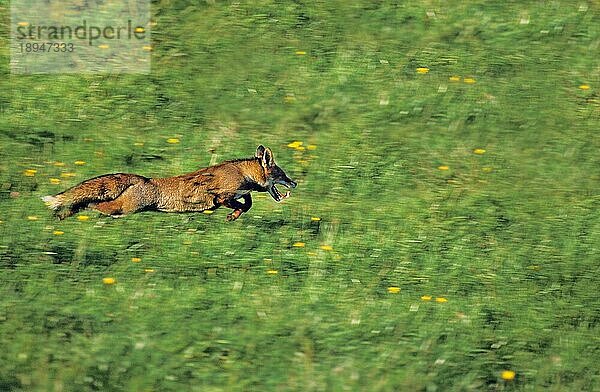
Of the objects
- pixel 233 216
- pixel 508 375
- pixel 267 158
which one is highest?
pixel 267 158

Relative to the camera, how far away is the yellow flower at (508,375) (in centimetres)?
822

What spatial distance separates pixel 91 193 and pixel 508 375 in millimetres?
4183

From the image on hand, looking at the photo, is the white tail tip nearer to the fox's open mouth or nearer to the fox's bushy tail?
the fox's bushy tail

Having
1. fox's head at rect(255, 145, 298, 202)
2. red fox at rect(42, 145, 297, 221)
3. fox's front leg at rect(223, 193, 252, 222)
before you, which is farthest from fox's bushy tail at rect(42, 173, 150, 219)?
fox's head at rect(255, 145, 298, 202)

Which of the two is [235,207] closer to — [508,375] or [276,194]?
[276,194]

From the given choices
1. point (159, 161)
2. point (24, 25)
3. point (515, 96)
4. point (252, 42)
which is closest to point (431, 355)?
point (159, 161)

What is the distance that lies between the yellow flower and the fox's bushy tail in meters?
3.89

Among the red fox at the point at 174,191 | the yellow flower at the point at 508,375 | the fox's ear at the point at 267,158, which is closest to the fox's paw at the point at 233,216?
the red fox at the point at 174,191

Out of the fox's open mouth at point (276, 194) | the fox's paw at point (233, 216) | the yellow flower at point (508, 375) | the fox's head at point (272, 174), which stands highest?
the fox's head at point (272, 174)

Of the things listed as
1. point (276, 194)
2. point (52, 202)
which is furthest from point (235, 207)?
point (52, 202)

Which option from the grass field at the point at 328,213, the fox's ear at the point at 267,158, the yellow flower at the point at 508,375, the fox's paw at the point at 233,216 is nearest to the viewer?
the yellow flower at the point at 508,375

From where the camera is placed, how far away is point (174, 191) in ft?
33.7

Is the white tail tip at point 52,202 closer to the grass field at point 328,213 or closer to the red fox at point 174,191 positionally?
the red fox at point 174,191

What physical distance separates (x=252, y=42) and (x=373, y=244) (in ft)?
15.2
